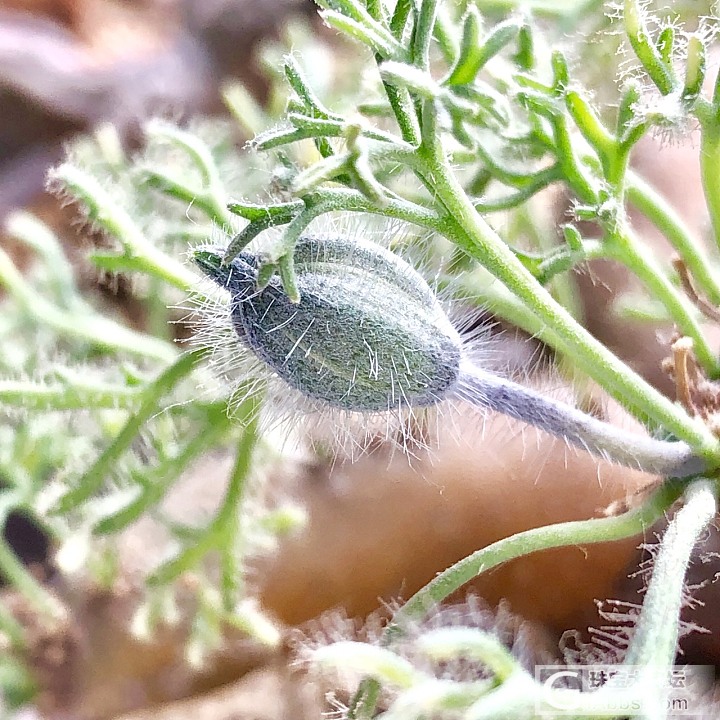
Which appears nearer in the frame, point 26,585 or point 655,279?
point 655,279

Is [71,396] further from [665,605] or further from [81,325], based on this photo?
[665,605]

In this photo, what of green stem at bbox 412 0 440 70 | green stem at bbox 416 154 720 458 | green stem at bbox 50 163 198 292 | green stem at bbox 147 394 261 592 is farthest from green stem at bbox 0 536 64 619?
green stem at bbox 412 0 440 70

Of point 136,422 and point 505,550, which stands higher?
point 136,422

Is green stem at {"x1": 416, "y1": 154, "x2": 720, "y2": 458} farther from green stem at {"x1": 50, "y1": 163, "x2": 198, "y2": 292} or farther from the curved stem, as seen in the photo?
green stem at {"x1": 50, "y1": 163, "x2": 198, "y2": 292}

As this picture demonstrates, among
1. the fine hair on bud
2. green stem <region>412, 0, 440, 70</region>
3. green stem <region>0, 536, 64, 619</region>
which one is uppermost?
green stem <region>412, 0, 440, 70</region>

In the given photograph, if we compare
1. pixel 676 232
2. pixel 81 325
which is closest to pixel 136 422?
pixel 81 325

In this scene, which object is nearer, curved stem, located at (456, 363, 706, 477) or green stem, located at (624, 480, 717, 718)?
green stem, located at (624, 480, 717, 718)
